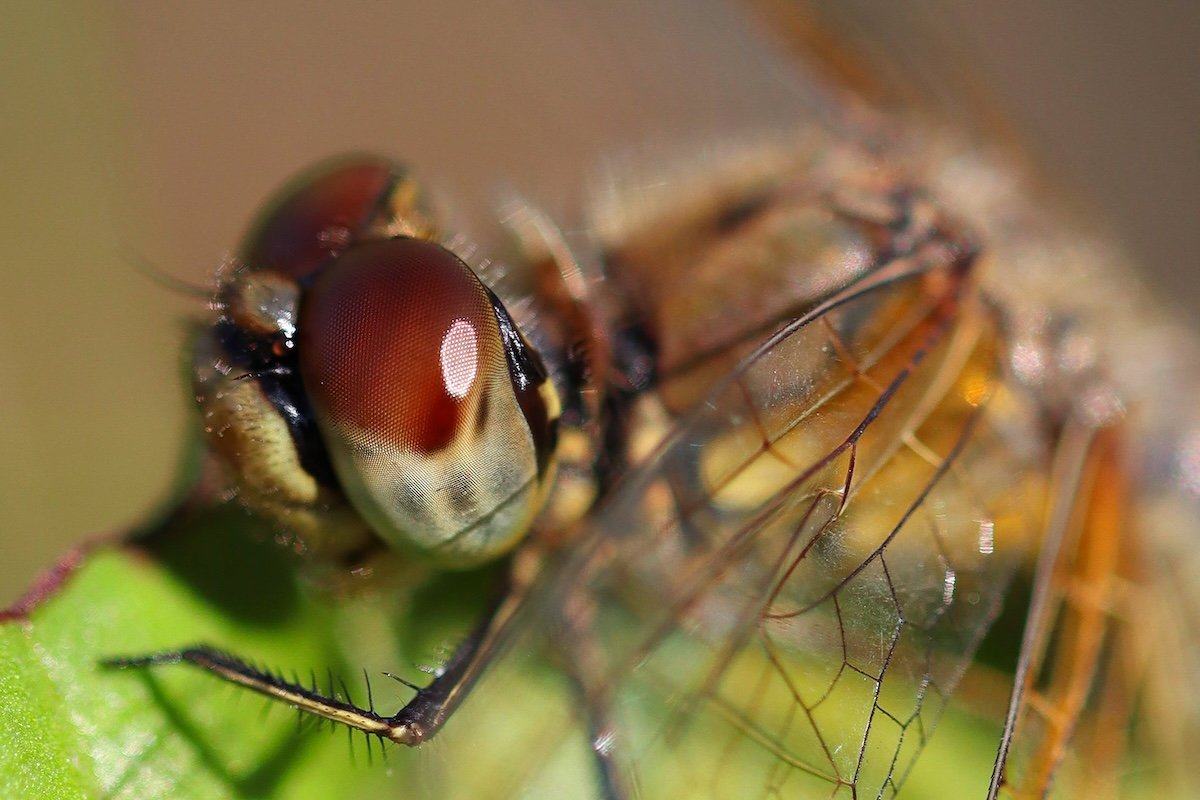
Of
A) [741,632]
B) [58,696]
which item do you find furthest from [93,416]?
[741,632]

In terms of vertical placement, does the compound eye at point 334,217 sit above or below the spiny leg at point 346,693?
above

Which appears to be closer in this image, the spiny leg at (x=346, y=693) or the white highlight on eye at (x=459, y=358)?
the white highlight on eye at (x=459, y=358)

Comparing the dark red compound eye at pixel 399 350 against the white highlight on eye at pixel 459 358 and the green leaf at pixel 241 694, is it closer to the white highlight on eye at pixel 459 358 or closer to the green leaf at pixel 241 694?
the white highlight on eye at pixel 459 358

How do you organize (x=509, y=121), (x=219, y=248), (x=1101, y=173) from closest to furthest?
(x=219, y=248) → (x=509, y=121) → (x=1101, y=173)

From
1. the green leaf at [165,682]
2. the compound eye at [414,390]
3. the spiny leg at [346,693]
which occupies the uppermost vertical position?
the compound eye at [414,390]

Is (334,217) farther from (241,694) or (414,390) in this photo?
(241,694)

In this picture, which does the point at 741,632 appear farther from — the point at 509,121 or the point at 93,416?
the point at 509,121

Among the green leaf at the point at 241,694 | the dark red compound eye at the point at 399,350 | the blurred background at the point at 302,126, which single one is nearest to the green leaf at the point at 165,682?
the green leaf at the point at 241,694

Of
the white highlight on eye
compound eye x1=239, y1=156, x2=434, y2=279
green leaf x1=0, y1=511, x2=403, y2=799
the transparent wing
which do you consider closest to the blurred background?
compound eye x1=239, y1=156, x2=434, y2=279
